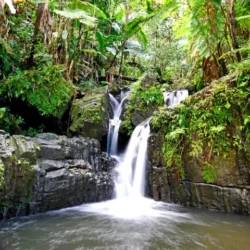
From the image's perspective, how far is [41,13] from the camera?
6613 mm

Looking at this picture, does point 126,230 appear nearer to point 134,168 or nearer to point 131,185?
point 131,185

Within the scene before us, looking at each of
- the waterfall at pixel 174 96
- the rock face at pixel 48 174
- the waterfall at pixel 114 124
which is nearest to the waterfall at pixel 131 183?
the waterfall at pixel 114 124

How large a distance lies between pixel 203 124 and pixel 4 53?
5.35m

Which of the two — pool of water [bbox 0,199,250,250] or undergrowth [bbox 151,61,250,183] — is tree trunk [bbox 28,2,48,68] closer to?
undergrowth [bbox 151,61,250,183]

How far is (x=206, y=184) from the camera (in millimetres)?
4941

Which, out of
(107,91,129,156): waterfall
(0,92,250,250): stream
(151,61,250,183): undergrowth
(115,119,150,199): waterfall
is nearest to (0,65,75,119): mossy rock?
(107,91,129,156): waterfall

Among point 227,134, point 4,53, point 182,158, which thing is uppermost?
point 4,53

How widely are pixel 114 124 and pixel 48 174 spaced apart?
3751 mm

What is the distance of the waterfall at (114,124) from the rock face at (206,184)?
6.50 feet

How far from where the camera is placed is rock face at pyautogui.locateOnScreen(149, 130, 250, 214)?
4.58 metres

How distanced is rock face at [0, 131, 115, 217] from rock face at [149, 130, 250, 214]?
125cm

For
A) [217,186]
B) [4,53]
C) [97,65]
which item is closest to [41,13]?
[4,53]

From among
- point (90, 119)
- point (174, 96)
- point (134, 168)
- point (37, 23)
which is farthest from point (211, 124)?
point (37, 23)

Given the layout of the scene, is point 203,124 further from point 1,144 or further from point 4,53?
point 4,53
